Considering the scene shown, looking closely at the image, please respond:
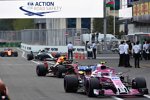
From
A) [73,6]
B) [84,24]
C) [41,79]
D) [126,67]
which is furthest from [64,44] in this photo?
[84,24]

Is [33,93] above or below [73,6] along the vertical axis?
below

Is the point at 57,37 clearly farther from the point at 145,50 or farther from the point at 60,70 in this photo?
the point at 60,70

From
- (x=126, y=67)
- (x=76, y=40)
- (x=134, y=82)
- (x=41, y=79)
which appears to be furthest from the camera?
(x=76, y=40)

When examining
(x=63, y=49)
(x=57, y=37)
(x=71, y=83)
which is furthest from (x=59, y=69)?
(x=57, y=37)

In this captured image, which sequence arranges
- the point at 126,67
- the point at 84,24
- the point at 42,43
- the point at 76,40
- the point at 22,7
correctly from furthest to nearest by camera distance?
1. the point at 84,24
2. the point at 42,43
3. the point at 76,40
4. the point at 22,7
5. the point at 126,67

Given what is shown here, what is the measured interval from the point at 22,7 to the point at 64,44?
27.5 ft

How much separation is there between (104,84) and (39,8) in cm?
3760

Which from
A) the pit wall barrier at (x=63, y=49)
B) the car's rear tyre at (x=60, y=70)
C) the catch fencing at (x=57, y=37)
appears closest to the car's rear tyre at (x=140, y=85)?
the car's rear tyre at (x=60, y=70)

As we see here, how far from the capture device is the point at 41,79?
23891 mm

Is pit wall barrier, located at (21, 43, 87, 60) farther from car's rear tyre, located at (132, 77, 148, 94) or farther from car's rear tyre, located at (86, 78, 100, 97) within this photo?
car's rear tyre, located at (86, 78, 100, 97)

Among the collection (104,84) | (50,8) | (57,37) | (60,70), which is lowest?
(60,70)

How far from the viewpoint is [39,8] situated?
53500 mm

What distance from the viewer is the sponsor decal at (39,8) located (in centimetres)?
5347

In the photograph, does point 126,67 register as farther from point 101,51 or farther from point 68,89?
point 101,51
